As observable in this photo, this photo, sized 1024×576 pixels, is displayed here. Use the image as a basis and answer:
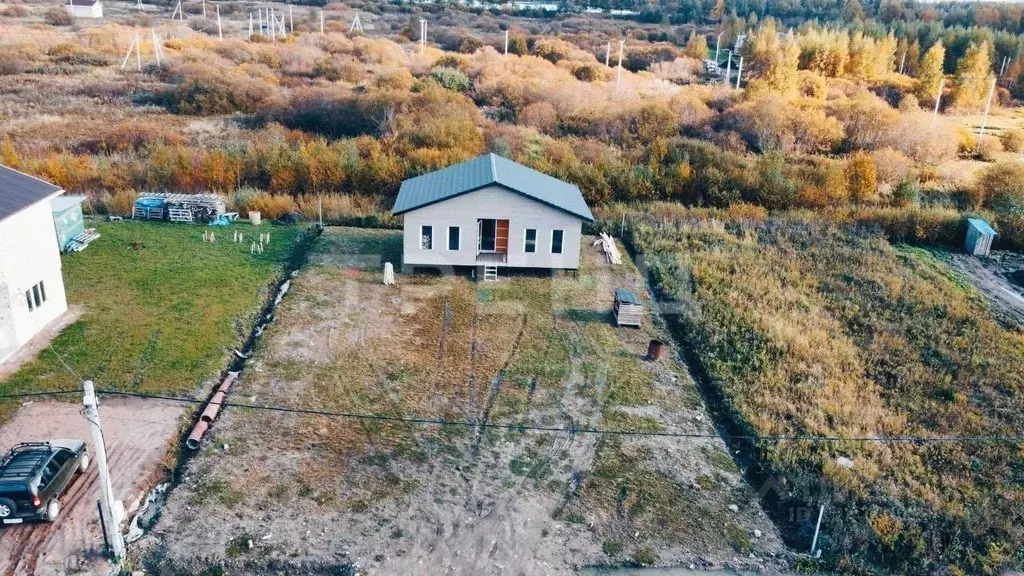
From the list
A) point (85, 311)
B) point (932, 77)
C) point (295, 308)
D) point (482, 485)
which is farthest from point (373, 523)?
point (932, 77)

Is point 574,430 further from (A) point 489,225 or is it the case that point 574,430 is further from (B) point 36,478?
(B) point 36,478

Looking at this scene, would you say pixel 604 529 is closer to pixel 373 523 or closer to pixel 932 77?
pixel 373 523

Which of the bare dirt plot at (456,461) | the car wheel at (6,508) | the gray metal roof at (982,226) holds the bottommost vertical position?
the bare dirt plot at (456,461)

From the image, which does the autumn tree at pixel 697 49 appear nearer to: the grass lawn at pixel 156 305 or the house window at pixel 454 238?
the grass lawn at pixel 156 305

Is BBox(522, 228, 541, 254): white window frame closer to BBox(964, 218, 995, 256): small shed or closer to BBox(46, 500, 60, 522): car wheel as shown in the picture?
BBox(46, 500, 60, 522): car wheel

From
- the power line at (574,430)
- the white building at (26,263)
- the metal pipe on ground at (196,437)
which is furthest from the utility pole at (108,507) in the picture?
the white building at (26,263)

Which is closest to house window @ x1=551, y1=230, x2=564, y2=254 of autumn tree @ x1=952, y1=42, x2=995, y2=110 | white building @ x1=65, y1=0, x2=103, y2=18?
autumn tree @ x1=952, y1=42, x2=995, y2=110
